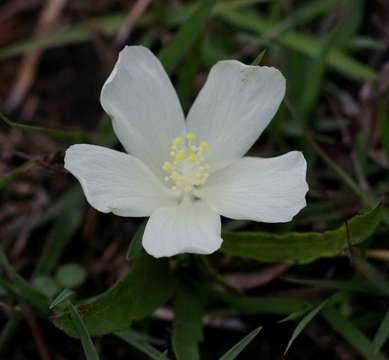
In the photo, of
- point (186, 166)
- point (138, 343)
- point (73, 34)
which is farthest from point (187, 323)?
point (73, 34)

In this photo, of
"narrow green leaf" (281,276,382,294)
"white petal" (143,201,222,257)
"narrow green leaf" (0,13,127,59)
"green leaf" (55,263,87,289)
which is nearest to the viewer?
"white petal" (143,201,222,257)

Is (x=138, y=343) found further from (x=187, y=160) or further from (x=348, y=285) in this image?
(x=348, y=285)

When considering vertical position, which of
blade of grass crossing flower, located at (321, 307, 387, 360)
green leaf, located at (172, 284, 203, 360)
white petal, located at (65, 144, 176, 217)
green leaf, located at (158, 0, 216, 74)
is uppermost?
green leaf, located at (158, 0, 216, 74)

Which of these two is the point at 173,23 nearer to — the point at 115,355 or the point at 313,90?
the point at 313,90

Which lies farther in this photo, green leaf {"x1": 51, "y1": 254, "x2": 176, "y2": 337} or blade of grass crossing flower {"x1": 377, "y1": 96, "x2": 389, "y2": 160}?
blade of grass crossing flower {"x1": 377, "y1": 96, "x2": 389, "y2": 160}

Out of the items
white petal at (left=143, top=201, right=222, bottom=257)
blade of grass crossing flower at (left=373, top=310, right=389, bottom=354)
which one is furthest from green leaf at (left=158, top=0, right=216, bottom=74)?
blade of grass crossing flower at (left=373, top=310, right=389, bottom=354)

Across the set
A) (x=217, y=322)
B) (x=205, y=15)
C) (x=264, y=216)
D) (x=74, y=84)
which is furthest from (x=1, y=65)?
(x=264, y=216)

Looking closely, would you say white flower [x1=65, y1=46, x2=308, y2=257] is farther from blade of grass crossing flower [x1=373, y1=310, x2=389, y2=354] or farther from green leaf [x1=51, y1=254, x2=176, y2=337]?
blade of grass crossing flower [x1=373, y1=310, x2=389, y2=354]
